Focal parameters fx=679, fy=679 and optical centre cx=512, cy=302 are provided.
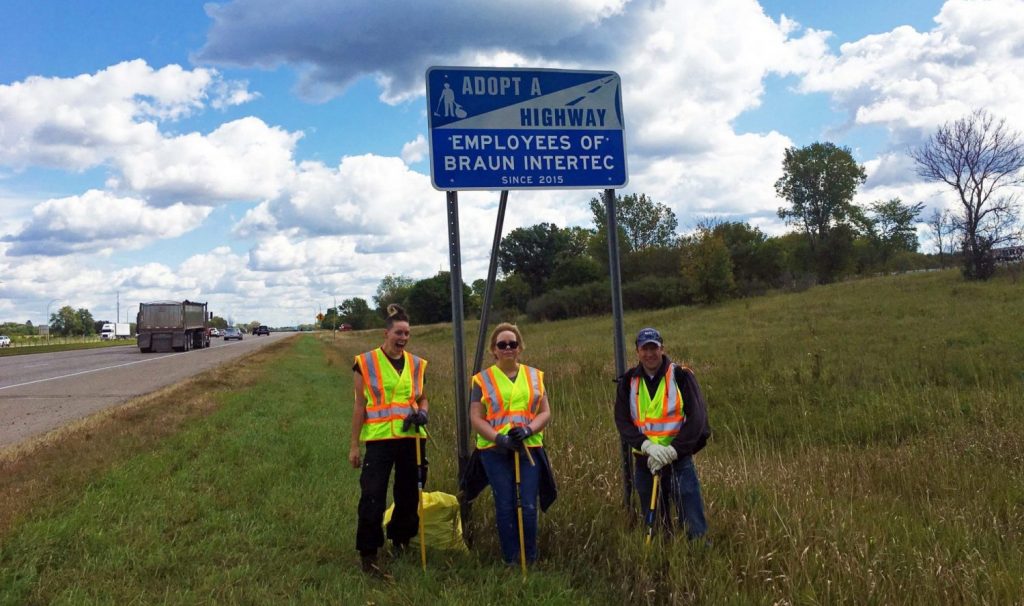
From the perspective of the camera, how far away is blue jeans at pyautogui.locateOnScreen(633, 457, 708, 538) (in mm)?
4180

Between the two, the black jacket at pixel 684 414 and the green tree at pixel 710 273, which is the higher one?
the green tree at pixel 710 273

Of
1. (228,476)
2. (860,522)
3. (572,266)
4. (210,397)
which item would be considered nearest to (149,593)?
(228,476)

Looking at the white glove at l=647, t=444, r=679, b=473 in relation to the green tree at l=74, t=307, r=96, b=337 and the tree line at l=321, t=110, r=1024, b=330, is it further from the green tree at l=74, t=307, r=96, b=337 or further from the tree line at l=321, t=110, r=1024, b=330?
the green tree at l=74, t=307, r=96, b=337

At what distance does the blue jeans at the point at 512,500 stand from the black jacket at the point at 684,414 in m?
0.63

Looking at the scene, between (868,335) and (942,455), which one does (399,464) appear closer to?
(942,455)

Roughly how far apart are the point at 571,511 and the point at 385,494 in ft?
4.44

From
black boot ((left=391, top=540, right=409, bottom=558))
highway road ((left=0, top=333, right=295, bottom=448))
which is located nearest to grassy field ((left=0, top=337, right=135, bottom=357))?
highway road ((left=0, top=333, right=295, bottom=448))

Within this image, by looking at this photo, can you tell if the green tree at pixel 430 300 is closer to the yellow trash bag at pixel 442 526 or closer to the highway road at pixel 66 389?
the highway road at pixel 66 389

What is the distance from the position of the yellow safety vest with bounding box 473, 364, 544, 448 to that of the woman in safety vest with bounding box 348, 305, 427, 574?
0.48 meters

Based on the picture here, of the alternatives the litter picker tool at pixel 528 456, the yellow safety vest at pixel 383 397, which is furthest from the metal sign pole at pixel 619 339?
the yellow safety vest at pixel 383 397

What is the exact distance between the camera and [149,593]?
13.4 feet

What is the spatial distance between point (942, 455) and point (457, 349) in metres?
5.86

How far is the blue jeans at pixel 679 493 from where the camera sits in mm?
4180

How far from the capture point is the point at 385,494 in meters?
4.41
